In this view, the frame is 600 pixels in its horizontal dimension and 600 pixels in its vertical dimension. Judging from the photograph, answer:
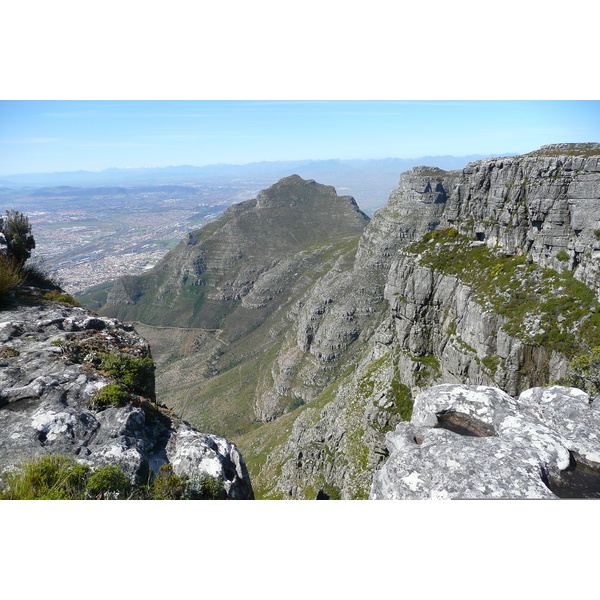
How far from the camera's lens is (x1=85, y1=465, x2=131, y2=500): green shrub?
6.11m

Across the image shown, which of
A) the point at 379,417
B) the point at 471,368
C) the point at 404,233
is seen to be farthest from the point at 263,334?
the point at 471,368

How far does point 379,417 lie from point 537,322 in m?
24.1

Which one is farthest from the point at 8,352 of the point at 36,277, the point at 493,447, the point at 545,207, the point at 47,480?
the point at 545,207

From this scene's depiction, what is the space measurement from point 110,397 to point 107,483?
279 cm

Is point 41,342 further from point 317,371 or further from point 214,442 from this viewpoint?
point 317,371

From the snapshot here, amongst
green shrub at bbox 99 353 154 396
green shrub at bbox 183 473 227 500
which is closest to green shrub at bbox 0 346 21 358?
green shrub at bbox 99 353 154 396

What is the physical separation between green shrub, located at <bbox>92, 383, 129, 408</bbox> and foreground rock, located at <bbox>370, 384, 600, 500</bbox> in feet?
21.9

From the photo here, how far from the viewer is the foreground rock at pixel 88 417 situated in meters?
7.24

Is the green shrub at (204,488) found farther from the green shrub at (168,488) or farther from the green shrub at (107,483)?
the green shrub at (107,483)

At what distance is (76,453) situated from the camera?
7.15 meters

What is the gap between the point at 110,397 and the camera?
855 centimetres

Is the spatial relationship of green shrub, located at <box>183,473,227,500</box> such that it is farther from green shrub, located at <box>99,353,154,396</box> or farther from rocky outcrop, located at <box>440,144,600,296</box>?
rocky outcrop, located at <box>440,144,600,296</box>

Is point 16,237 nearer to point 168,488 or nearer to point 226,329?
point 168,488

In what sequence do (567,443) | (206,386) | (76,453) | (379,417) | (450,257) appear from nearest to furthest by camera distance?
(76,453)
(567,443)
(450,257)
(379,417)
(206,386)
